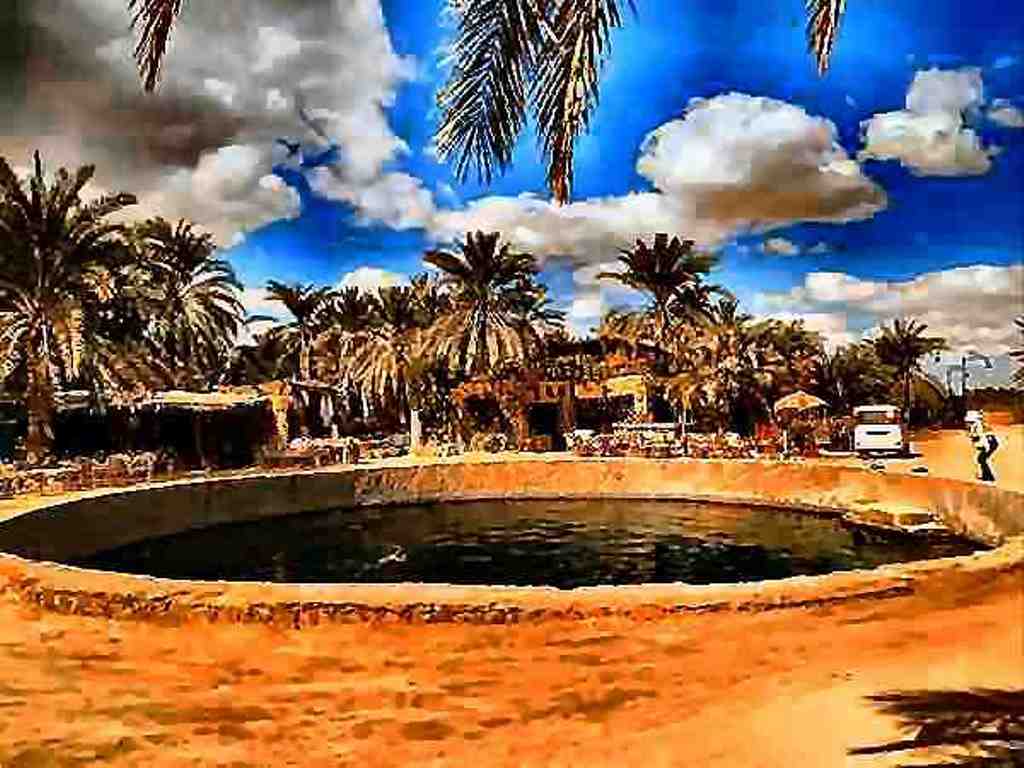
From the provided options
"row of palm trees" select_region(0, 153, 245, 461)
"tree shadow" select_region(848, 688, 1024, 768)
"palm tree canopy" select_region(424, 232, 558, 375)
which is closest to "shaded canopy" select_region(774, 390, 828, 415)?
"palm tree canopy" select_region(424, 232, 558, 375)

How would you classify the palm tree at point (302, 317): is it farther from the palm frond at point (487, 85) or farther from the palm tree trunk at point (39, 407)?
the palm frond at point (487, 85)

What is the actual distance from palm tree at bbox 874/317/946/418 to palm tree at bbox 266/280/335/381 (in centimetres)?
2297

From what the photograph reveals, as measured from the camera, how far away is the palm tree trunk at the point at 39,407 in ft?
64.6

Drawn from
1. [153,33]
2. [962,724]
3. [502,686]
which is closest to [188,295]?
[502,686]

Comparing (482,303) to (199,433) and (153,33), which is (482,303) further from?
(153,33)

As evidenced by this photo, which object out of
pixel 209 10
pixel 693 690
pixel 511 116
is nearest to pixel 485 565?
pixel 693 690

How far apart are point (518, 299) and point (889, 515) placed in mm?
16829

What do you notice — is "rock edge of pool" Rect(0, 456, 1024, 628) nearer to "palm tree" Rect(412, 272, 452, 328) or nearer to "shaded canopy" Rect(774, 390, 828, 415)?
"shaded canopy" Rect(774, 390, 828, 415)

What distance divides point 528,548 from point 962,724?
9204mm

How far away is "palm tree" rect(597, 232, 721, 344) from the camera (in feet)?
102

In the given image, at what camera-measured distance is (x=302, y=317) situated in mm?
39156

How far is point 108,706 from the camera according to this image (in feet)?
19.3

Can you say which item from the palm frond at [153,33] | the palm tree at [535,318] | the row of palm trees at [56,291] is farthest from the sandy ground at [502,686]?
the palm tree at [535,318]

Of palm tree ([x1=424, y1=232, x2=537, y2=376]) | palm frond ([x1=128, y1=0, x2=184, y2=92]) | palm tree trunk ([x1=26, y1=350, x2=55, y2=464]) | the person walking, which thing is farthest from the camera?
palm tree ([x1=424, y1=232, x2=537, y2=376])
